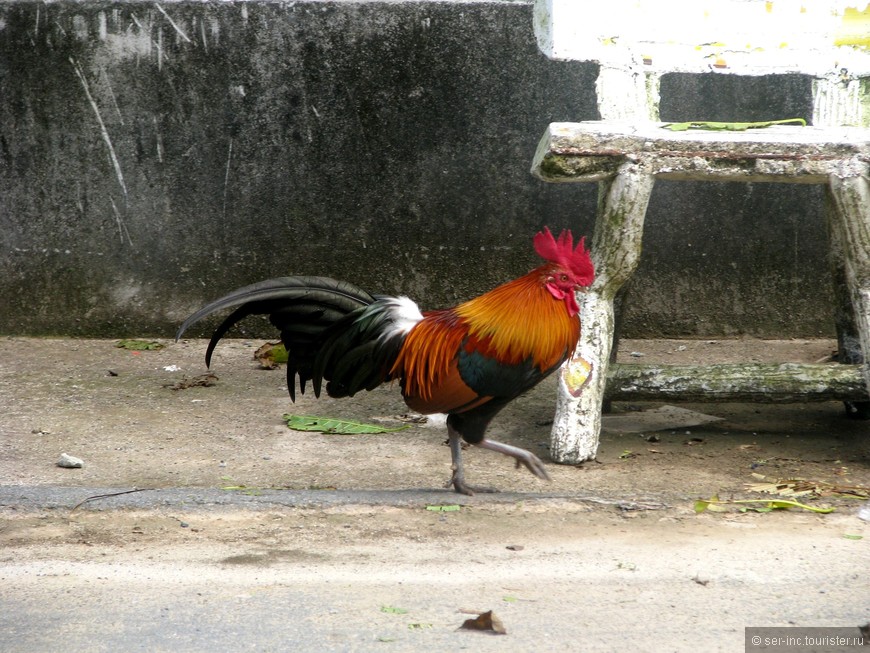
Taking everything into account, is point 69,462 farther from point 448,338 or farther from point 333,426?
point 448,338

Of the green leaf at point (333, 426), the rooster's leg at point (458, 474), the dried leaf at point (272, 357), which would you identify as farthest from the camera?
the dried leaf at point (272, 357)

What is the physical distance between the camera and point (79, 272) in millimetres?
5406

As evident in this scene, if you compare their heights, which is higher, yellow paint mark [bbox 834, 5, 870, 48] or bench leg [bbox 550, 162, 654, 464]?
yellow paint mark [bbox 834, 5, 870, 48]

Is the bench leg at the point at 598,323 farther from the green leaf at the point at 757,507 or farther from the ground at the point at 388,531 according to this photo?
the green leaf at the point at 757,507

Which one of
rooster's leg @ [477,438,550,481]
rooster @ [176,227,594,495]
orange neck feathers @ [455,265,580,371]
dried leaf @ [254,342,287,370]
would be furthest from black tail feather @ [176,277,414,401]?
dried leaf @ [254,342,287,370]

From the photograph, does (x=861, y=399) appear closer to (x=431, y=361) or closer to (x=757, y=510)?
(x=757, y=510)

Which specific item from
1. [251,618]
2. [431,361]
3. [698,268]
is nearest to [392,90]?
[698,268]

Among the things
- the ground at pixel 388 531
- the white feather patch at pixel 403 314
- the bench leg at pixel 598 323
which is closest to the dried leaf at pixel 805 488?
the ground at pixel 388 531

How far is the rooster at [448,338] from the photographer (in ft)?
11.1

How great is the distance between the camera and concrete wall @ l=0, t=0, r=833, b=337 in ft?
17.2

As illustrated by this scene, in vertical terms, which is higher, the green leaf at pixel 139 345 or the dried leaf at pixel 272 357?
the green leaf at pixel 139 345

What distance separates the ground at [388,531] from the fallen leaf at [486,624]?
0.03 m

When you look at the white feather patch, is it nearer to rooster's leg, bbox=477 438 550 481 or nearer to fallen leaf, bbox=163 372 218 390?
rooster's leg, bbox=477 438 550 481

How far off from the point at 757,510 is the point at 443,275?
2.48m
